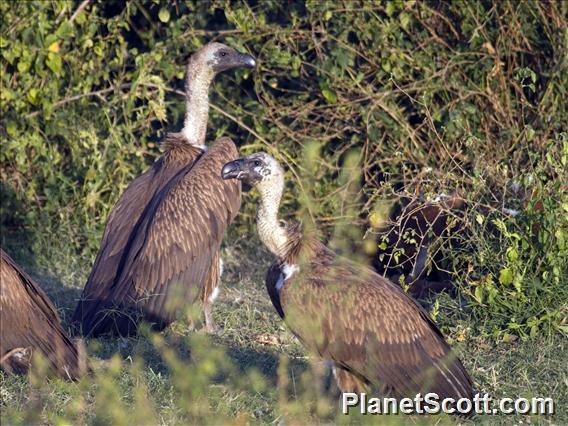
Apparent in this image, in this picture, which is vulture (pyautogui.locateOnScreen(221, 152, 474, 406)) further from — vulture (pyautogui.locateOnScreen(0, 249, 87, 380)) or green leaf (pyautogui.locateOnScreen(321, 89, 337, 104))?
green leaf (pyautogui.locateOnScreen(321, 89, 337, 104))

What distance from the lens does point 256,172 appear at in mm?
5484

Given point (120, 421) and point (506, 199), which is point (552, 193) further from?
point (120, 421)

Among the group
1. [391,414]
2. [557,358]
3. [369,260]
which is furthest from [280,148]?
[391,414]

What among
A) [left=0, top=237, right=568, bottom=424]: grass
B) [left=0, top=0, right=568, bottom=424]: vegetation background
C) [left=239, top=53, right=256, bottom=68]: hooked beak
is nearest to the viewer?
[left=0, top=237, right=568, bottom=424]: grass

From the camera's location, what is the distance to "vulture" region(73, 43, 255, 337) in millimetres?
6215

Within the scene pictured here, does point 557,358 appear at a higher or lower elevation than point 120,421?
lower

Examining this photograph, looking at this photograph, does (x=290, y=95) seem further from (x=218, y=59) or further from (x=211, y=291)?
(x=211, y=291)

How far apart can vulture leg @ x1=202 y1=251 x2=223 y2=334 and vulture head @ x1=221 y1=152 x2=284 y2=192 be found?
1.17 meters

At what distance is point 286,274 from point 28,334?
1.32 metres

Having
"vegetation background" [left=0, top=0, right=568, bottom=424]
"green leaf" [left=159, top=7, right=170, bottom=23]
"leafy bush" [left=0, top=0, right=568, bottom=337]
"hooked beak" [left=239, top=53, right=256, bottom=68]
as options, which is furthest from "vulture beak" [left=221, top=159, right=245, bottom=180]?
"green leaf" [left=159, top=7, right=170, bottom=23]

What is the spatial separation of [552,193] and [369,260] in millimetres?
1425

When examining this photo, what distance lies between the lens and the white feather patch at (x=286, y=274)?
5.14 metres

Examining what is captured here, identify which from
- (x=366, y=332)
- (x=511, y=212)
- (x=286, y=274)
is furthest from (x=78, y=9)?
(x=366, y=332)

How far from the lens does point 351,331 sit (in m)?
5.04
